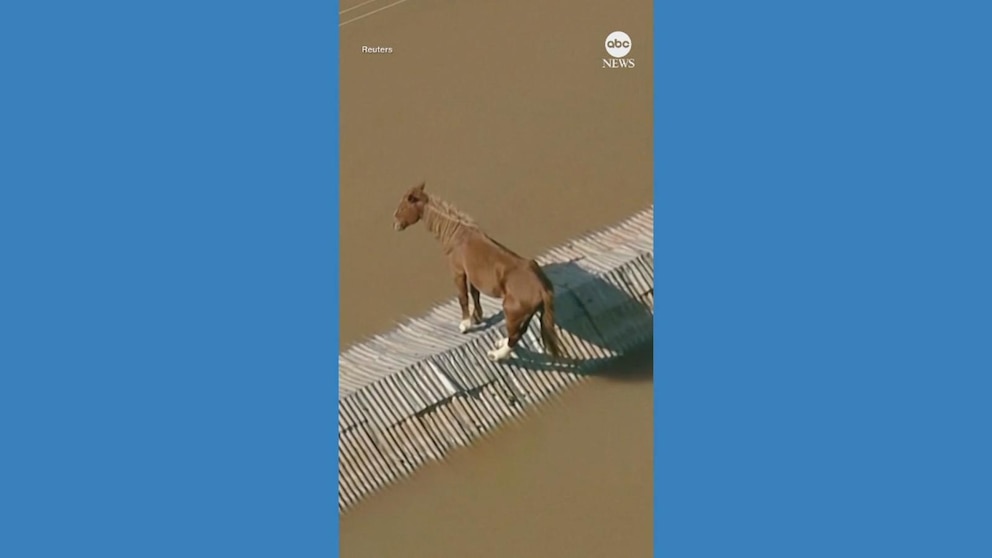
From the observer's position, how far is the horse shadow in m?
8.08

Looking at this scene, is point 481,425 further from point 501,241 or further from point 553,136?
point 553,136

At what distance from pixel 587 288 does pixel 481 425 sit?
1.09 m

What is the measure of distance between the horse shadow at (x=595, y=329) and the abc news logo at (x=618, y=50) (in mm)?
1327

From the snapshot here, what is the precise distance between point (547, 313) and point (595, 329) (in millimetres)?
415

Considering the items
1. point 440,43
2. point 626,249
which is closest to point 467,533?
point 626,249

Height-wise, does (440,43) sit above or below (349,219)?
above

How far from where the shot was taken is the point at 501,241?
8.25m

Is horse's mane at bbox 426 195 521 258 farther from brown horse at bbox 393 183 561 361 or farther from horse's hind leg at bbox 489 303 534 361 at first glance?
horse's hind leg at bbox 489 303 534 361

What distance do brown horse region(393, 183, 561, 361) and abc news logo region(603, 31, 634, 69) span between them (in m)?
1.34

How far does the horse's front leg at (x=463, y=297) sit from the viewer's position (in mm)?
8031

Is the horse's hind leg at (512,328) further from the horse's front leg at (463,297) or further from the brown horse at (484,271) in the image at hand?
the horse's front leg at (463,297)

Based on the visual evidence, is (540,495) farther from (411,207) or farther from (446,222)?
(411,207)

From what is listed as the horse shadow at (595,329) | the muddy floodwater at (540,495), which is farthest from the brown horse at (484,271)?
the muddy floodwater at (540,495)

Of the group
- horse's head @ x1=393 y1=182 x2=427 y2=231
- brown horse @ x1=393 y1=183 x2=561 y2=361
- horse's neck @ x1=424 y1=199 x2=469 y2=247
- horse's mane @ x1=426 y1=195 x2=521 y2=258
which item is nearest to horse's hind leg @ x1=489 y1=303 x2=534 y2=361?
brown horse @ x1=393 y1=183 x2=561 y2=361
